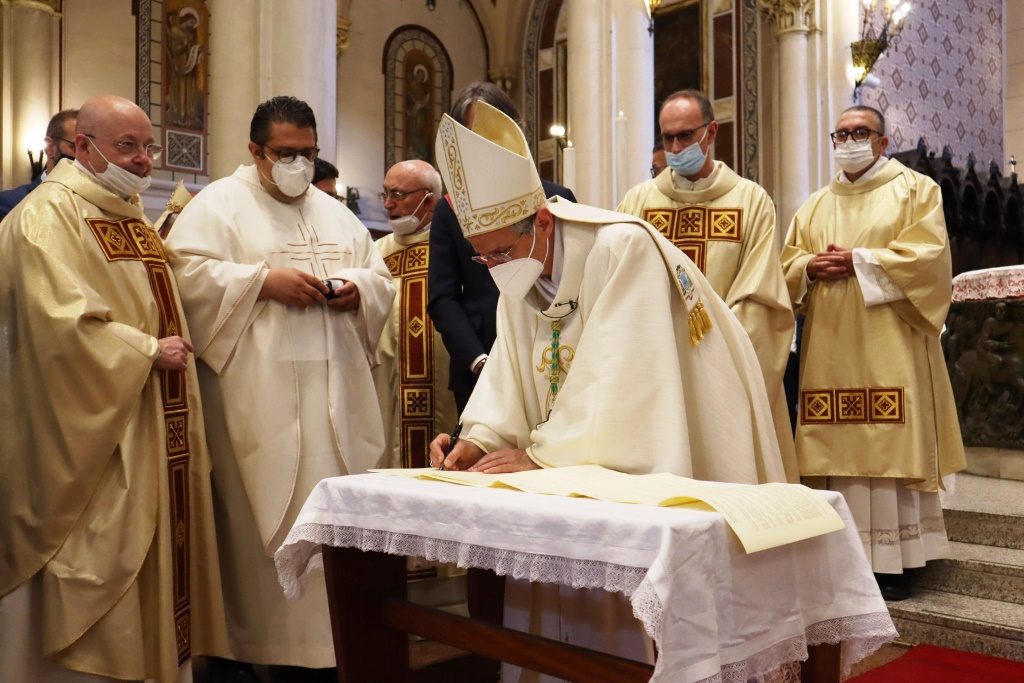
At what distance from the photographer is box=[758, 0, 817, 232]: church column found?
1241cm

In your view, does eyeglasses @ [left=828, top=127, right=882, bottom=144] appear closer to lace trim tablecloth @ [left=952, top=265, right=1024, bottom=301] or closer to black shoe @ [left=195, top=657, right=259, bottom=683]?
lace trim tablecloth @ [left=952, top=265, right=1024, bottom=301]

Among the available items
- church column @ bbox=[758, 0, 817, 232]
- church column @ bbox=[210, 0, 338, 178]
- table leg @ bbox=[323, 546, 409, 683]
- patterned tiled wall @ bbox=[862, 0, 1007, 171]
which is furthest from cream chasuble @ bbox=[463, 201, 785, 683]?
patterned tiled wall @ bbox=[862, 0, 1007, 171]

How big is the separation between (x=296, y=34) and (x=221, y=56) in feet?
1.46

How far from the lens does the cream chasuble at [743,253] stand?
425cm

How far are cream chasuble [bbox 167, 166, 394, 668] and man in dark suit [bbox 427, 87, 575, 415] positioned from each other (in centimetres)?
29

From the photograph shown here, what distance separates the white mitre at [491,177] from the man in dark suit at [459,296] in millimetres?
1461

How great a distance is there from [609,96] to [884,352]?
5.04 metres

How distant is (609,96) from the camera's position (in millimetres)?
9164

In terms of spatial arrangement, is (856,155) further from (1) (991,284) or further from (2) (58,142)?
(2) (58,142)

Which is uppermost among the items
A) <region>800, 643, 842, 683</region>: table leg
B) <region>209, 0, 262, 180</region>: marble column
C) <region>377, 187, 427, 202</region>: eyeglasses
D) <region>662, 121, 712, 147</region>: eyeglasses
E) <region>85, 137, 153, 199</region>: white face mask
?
<region>209, 0, 262, 180</region>: marble column

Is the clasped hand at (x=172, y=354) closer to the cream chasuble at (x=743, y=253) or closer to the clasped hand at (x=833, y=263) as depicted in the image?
the cream chasuble at (x=743, y=253)

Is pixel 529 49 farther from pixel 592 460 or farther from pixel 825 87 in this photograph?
pixel 592 460

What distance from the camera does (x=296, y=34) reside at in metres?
5.95

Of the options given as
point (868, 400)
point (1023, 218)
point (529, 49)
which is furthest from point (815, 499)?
point (529, 49)
